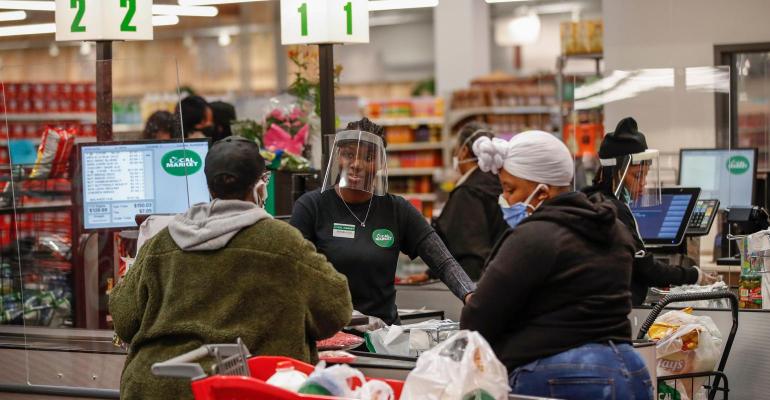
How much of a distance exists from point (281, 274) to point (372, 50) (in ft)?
65.2

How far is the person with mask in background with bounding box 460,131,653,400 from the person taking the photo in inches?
119

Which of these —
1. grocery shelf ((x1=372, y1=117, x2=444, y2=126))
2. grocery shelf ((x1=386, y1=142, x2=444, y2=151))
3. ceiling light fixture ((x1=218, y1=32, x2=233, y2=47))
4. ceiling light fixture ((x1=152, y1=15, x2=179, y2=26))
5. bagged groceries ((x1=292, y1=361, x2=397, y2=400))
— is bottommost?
bagged groceries ((x1=292, y1=361, x2=397, y2=400))

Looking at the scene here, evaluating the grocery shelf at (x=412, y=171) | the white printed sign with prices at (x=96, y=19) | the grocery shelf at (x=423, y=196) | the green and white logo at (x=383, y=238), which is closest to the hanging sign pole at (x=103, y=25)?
the white printed sign with prices at (x=96, y=19)

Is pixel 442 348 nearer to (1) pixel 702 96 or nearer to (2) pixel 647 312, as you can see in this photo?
(2) pixel 647 312

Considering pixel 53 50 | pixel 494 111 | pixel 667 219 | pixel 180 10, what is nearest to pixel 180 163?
pixel 667 219

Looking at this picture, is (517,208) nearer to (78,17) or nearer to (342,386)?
(342,386)

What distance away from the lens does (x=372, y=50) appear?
74.6 feet

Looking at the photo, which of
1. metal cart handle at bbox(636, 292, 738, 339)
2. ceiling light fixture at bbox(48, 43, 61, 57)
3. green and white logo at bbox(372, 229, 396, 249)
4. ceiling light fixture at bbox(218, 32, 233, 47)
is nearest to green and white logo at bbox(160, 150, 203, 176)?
green and white logo at bbox(372, 229, 396, 249)

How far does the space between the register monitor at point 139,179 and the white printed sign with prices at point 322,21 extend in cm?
100

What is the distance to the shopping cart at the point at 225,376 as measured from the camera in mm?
2729

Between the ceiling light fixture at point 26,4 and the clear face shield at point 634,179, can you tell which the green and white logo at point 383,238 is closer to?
the clear face shield at point 634,179

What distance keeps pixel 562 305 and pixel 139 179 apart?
257 centimetres

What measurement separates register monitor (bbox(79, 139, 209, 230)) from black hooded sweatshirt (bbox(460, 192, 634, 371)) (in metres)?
2.23

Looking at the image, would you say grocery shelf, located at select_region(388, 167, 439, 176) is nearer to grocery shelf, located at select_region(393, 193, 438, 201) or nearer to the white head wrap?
grocery shelf, located at select_region(393, 193, 438, 201)
